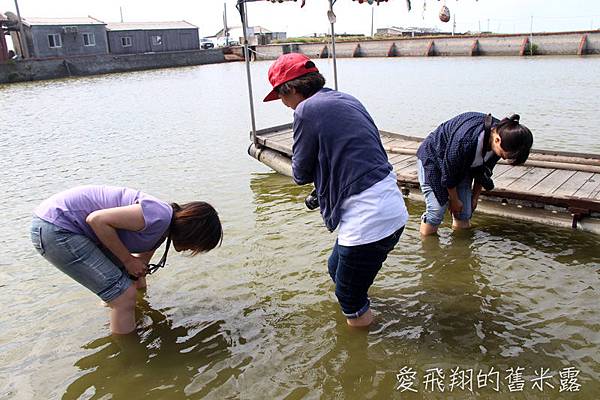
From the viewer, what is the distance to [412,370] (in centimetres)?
358

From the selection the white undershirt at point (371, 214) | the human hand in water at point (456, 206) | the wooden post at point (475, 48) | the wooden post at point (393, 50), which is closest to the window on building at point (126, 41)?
the wooden post at point (393, 50)

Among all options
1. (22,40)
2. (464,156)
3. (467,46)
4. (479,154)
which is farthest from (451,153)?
(22,40)

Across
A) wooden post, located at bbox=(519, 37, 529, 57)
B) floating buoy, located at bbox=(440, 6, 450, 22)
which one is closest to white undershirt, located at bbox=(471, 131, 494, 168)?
floating buoy, located at bbox=(440, 6, 450, 22)

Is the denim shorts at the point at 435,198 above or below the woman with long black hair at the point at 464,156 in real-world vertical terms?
below

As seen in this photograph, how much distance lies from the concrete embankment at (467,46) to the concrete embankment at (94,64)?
21.9 ft

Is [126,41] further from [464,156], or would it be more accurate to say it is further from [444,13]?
[464,156]

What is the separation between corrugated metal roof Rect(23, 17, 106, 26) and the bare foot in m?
47.5

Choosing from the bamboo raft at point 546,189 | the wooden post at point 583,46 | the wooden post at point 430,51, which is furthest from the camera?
the wooden post at point 430,51

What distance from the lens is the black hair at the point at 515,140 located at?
14.0 ft

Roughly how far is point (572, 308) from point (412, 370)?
5.39 ft

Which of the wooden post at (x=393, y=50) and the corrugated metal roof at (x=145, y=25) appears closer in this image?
the wooden post at (x=393, y=50)

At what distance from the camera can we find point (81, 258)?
348cm

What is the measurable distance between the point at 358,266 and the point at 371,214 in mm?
377

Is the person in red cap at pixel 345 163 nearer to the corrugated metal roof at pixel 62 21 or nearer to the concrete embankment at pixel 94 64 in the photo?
the concrete embankment at pixel 94 64
